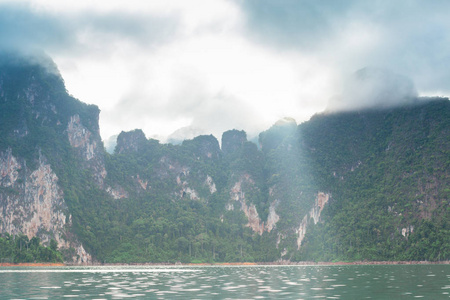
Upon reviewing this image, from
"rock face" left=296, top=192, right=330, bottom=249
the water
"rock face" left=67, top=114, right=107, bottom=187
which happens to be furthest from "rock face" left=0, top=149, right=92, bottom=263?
the water

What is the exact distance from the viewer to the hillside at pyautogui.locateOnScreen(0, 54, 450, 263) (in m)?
144

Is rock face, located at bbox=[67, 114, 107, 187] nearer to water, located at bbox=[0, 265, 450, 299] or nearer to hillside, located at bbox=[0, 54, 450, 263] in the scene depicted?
hillside, located at bbox=[0, 54, 450, 263]

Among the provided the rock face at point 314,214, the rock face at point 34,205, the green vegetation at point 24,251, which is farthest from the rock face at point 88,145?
the rock face at point 314,214

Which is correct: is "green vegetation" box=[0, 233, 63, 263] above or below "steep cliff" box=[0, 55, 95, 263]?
below

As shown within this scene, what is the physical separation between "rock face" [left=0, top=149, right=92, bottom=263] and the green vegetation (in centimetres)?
716

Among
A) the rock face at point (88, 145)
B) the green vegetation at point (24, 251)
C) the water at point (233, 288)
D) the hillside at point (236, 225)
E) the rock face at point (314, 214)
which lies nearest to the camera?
the water at point (233, 288)

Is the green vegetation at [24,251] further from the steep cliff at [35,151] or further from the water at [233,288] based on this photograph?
the water at [233,288]

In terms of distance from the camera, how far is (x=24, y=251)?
12488 centimetres

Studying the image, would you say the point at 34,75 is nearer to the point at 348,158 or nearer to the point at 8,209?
the point at 8,209

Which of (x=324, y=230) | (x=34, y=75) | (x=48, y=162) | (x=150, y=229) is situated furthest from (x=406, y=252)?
(x=34, y=75)

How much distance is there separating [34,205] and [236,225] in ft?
273

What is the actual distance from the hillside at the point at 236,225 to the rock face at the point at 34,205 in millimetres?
319

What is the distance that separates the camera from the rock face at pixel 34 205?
143250 mm

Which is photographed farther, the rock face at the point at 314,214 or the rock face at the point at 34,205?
the rock face at the point at 314,214
